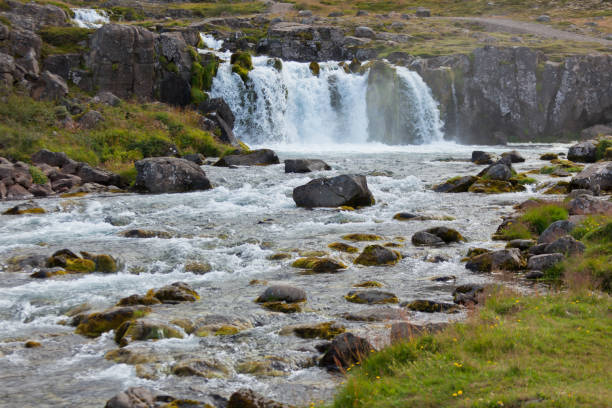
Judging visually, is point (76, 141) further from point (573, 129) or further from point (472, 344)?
point (573, 129)

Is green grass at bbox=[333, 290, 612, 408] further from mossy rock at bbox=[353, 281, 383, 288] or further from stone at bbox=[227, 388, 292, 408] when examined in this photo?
mossy rock at bbox=[353, 281, 383, 288]

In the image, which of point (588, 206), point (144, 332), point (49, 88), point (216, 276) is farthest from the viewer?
point (49, 88)

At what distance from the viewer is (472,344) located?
26.3 feet

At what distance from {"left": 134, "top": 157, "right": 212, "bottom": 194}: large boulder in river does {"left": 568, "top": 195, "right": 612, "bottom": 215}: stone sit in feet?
51.8

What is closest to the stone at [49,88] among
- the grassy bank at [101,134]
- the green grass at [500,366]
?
the grassy bank at [101,134]

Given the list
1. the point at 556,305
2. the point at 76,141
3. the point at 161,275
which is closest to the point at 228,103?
the point at 76,141

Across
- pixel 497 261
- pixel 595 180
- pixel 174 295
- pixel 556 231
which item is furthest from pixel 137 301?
pixel 595 180

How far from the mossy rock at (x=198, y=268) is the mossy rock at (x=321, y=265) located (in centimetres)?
227

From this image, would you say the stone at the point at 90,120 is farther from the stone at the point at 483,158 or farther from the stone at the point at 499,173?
the stone at the point at 483,158

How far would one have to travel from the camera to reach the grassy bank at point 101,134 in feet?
97.1

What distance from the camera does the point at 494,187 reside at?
27.2 metres

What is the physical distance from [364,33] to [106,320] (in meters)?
64.0

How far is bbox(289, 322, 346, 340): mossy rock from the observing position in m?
10.7

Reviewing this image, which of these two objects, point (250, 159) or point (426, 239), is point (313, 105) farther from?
point (426, 239)
